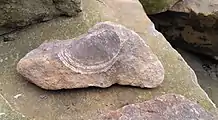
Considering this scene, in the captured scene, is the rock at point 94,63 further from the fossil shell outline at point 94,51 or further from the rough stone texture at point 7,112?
the rough stone texture at point 7,112

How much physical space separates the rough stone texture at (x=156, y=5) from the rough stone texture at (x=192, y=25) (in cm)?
6

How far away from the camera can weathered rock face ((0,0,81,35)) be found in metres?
A: 1.22

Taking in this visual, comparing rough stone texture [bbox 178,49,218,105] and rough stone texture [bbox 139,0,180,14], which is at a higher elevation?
rough stone texture [bbox 139,0,180,14]

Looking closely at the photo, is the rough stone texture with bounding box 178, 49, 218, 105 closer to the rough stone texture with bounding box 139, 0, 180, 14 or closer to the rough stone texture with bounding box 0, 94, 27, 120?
the rough stone texture with bounding box 139, 0, 180, 14

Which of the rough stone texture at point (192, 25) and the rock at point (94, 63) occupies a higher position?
the rock at point (94, 63)

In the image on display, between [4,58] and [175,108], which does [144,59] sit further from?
[4,58]

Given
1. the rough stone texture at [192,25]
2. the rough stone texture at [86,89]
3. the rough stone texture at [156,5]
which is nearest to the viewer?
the rough stone texture at [86,89]

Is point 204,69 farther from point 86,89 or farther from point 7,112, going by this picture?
point 7,112

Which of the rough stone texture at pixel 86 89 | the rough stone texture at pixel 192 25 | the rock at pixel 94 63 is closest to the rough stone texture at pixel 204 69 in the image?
the rough stone texture at pixel 192 25

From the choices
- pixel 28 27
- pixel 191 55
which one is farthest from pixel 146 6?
pixel 28 27

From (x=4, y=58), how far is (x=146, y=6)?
0.69 m

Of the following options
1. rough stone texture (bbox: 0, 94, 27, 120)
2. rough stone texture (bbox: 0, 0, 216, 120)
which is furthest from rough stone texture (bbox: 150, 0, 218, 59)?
rough stone texture (bbox: 0, 94, 27, 120)

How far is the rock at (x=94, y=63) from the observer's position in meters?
1.13

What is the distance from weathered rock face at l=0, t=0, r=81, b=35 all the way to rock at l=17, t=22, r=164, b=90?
118 millimetres
